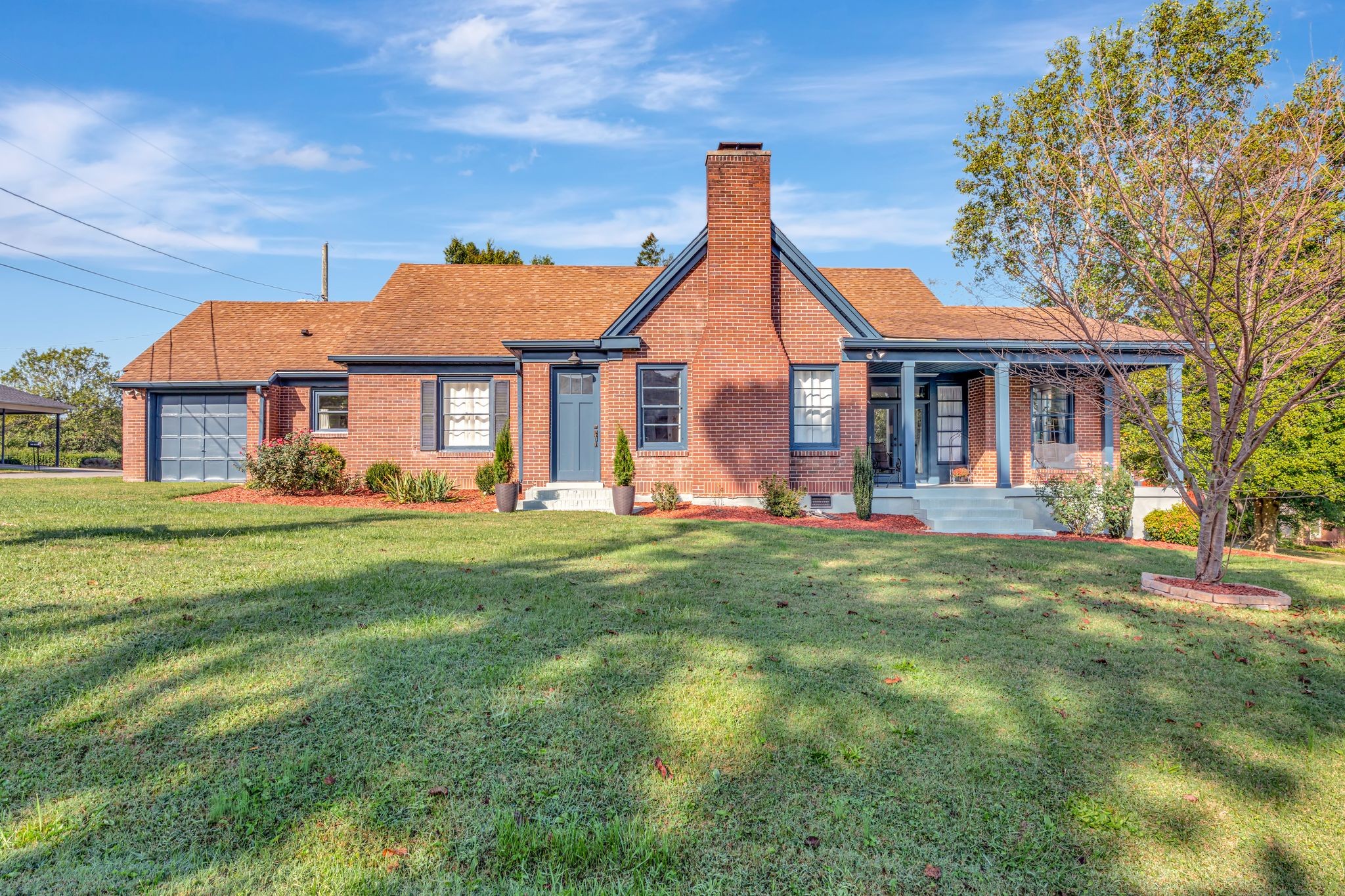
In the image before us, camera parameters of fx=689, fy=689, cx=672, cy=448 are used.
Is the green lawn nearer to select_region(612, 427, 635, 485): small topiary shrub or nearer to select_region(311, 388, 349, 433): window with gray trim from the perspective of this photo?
select_region(612, 427, 635, 485): small topiary shrub

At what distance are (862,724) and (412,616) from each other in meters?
3.53

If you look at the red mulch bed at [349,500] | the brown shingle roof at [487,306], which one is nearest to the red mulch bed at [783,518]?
the red mulch bed at [349,500]

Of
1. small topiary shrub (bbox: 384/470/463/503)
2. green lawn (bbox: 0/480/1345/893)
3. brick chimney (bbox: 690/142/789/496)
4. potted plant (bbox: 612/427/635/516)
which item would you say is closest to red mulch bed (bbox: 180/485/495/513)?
small topiary shrub (bbox: 384/470/463/503)

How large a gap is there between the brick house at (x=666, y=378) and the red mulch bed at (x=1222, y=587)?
508 cm

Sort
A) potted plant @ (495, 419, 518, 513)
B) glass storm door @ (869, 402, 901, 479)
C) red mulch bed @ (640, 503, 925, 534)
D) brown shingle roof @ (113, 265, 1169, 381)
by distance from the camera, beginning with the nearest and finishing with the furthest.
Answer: red mulch bed @ (640, 503, 925, 534), potted plant @ (495, 419, 518, 513), brown shingle roof @ (113, 265, 1169, 381), glass storm door @ (869, 402, 901, 479)

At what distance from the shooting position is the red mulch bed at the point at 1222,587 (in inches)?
271

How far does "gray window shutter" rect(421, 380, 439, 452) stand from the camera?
680 inches

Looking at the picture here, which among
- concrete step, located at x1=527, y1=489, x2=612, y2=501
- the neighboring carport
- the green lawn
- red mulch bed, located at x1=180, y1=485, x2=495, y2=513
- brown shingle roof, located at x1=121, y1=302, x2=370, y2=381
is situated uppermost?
brown shingle roof, located at x1=121, y1=302, x2=370, y2=381

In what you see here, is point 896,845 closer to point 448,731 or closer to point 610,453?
point 448,731

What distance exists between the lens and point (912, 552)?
30.7ft

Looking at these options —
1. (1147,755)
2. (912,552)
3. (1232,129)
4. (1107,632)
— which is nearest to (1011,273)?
(1232,129)

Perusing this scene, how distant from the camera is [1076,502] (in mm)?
13523

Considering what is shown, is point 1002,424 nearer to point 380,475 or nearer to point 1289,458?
point 1289,458

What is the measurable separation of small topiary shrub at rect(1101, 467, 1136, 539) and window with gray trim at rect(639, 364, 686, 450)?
331 inches
